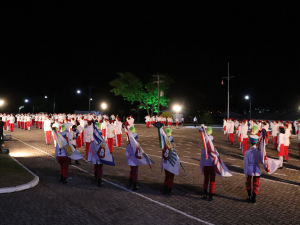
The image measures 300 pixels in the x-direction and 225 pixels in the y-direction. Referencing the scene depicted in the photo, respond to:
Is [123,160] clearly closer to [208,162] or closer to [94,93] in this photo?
[208,162]

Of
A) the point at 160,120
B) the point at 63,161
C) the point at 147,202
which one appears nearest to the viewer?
the point at 147,202

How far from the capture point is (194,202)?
6.64 meters

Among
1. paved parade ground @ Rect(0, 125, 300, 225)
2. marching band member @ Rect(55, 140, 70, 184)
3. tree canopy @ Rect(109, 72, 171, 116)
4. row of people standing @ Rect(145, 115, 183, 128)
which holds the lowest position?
paved parade ground @ Rect(0, 125, 300, 225)

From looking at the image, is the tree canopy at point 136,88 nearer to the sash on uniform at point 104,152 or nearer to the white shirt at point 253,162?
the sash on uniform at point 104,152

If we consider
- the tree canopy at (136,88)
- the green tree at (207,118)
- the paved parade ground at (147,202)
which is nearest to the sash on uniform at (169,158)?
the paved parade ground at (147,202)

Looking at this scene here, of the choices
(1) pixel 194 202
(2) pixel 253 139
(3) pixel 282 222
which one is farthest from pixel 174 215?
(2) pixel 253 139

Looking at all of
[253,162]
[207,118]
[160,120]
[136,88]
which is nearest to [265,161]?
[253,162]

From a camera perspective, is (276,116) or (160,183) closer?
(160,183)

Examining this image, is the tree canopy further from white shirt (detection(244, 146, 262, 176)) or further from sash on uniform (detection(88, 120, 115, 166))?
white shirt (detection(244, 146, 262, 176))

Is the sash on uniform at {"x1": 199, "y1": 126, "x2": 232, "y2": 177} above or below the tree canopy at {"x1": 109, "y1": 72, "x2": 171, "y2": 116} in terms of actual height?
below

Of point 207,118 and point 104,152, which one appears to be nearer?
point 104,152

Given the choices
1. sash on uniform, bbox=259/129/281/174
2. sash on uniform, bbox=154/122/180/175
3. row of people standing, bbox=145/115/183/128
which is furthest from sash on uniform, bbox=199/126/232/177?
row of people standing, bbox=145/115/183/128

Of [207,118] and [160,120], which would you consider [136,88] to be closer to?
[207,118]

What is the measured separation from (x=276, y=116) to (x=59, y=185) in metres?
56.0
